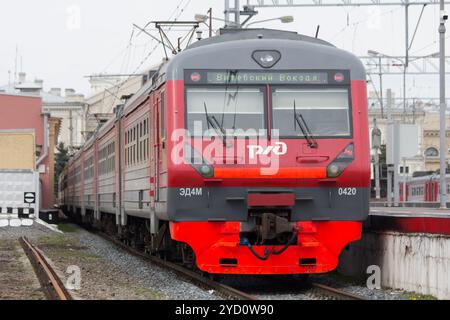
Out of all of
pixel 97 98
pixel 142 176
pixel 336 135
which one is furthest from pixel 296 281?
pixel 97 98

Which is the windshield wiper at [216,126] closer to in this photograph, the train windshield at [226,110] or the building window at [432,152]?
the train windshield at [226,110]

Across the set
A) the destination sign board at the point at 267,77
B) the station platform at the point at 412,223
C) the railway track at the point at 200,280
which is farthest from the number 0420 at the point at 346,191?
the railway track at the point at 200,280

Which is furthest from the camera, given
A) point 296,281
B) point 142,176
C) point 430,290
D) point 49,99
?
point 49,99

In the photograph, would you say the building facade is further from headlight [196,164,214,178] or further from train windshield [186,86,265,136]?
headlight [196,164,214,178]

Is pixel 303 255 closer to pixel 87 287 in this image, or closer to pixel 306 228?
pixel 306 228

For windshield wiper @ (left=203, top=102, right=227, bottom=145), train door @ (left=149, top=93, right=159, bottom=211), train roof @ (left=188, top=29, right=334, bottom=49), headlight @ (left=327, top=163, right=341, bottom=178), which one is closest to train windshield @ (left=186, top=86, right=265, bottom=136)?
windshield wiper @ (left=203, top=102, right=227, bottom=145)

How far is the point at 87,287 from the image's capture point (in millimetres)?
12633

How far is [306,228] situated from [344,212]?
581mm

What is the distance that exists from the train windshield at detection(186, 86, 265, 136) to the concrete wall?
2547 millimetres

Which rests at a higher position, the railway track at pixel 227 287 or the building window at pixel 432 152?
the building window at pixel 432 152

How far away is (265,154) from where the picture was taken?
477 inches

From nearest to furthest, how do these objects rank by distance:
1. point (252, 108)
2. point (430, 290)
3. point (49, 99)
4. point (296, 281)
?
point (430, 290), point (252, 108), point (296, 281), point (49, 99)

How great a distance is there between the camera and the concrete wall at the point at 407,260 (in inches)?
444

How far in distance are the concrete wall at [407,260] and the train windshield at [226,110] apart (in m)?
2.55
